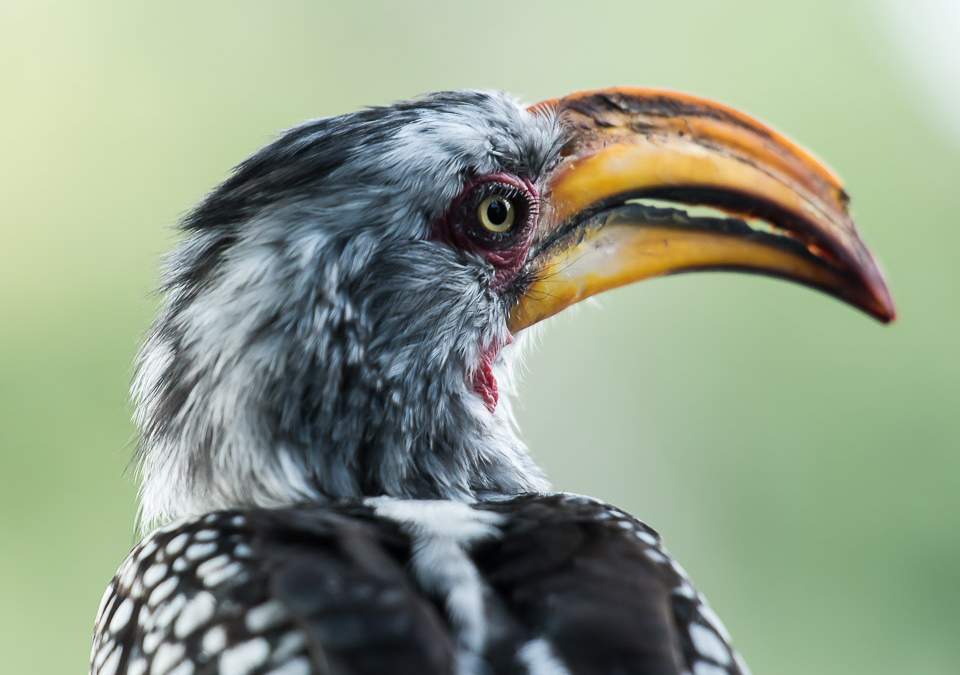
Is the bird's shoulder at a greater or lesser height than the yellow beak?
lesser

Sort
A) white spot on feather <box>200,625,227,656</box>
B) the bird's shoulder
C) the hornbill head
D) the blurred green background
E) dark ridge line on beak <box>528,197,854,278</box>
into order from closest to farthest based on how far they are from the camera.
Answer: the bird's shoulder, white spot on feather <box>200,625,227,656</box>, the hornbill head, dark ridge line on beak <box>528,197,854,278</box>, the blurred green background

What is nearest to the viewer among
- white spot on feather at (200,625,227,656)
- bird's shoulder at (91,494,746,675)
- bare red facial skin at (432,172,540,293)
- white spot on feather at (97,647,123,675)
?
bird's shoulder at (91,494,746,675)

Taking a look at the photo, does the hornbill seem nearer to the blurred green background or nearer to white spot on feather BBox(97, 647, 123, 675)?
white spot on feather BBox(97, 647, 123, 675)

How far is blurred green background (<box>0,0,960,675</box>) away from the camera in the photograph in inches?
136

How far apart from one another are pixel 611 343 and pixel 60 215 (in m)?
2.43

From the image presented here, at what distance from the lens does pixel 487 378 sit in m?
1.59

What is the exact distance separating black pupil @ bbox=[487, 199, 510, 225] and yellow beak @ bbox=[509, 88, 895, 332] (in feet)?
0.26

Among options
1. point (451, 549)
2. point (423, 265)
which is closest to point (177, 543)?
point (451, 549)

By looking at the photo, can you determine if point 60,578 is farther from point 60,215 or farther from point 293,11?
point 293,11

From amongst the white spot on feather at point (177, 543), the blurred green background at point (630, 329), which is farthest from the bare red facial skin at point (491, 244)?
the blurred green background at point (630, 329)

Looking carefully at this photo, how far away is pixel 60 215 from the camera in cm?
359

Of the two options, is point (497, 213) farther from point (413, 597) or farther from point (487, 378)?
point (413, 597)

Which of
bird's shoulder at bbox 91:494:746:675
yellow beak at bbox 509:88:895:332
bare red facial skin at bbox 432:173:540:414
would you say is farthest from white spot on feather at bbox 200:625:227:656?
yellow beak at bbox 509:88:895:332

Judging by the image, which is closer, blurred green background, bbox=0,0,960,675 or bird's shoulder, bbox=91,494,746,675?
bird's shoulder, bbox=91,494,746,675
